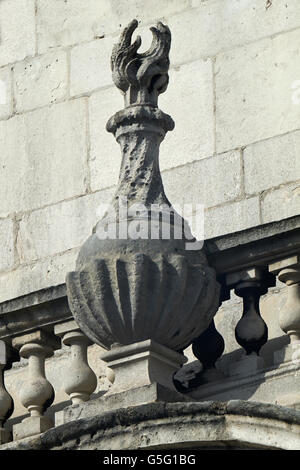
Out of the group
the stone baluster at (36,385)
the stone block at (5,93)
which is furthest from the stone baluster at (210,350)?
the stone block at (5,93)

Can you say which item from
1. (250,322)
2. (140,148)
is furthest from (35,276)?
(250,322)

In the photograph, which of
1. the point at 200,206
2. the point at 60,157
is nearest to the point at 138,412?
the point at 200,206

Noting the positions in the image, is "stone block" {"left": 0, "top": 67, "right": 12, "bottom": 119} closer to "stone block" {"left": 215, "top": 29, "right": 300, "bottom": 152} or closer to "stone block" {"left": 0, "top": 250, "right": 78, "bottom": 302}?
"stone block" {"left": 0, "top": 250, "right": 78, "bottom": 302}

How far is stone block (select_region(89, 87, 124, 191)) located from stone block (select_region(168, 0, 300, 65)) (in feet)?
1.33

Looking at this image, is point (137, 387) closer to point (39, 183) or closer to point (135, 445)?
point (135, 445)

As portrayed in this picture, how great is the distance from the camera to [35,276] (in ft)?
38.7

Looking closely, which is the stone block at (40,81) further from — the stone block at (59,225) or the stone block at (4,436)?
the stone block at (4,436)

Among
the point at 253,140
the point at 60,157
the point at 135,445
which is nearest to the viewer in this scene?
the point at 135,445

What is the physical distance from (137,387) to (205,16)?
3.02 m

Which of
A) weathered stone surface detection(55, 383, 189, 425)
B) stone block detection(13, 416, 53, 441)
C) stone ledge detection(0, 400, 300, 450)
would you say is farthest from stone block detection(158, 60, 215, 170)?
stone ledge detection(0, 400, 300, 450)

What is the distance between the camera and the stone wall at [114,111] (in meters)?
11.2

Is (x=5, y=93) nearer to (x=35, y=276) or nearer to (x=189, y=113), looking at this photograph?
(x=35, y=276)

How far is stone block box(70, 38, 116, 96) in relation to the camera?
39.3ft

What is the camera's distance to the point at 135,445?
29.3ft
